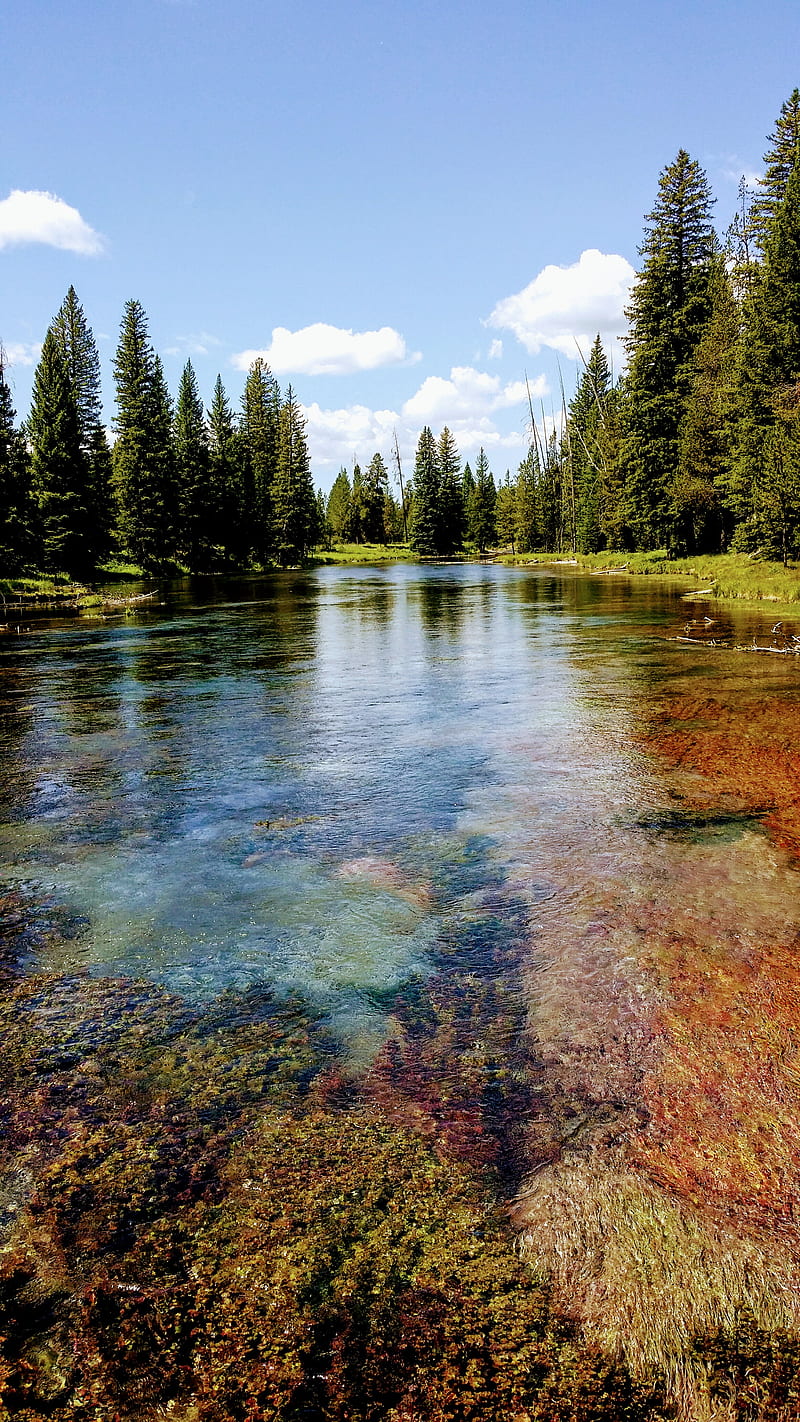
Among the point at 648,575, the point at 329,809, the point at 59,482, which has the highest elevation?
the point at 59,482

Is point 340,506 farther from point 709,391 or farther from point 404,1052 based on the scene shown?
point 404,1052

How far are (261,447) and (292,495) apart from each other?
14.5 metres

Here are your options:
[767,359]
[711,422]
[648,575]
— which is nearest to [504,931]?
[767,359]

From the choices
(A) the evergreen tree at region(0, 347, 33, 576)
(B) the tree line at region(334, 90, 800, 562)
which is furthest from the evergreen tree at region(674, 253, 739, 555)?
(A) the evergreen tree at region(0, 347, 33, 576)

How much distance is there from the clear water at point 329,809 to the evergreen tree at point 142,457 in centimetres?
4194

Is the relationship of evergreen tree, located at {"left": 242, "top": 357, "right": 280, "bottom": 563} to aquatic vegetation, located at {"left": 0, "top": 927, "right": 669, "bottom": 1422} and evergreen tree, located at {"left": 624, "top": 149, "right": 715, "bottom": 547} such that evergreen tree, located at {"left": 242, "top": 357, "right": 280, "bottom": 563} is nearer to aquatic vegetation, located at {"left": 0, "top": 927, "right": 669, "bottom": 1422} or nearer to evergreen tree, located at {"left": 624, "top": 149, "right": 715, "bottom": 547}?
evergreen tree, located at {"left": 624, "top": 149, "right": 715, "bottom": 547}

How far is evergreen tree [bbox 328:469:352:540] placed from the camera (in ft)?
403

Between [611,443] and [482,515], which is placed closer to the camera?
[611,443]

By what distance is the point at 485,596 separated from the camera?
3900 centimetres

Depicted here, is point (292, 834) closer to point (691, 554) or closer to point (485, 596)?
point (485, 596)

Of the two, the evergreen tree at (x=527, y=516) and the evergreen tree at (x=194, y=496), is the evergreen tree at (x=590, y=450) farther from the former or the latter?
the evergreen tree at (x=194, y=496)

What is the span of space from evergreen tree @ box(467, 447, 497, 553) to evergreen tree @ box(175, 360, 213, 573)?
174ft

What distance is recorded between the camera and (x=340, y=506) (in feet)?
424

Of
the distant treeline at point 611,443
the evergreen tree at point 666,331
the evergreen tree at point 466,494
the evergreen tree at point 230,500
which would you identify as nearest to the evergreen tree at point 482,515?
the evergreen tree at point 466,494
